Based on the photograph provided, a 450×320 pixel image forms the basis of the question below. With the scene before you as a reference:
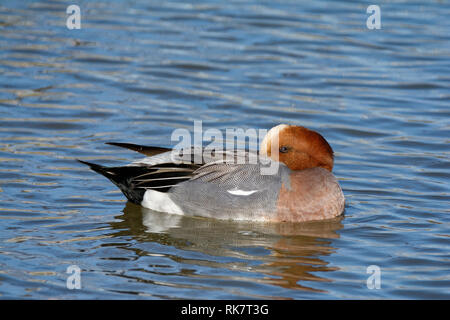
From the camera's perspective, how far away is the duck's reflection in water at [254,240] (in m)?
5.93

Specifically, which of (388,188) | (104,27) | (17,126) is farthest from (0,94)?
(388,188)

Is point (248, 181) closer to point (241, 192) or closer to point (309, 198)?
point (241, 192)

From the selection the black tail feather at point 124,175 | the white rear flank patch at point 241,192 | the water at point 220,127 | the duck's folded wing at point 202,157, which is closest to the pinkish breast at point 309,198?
the water at point 220,127

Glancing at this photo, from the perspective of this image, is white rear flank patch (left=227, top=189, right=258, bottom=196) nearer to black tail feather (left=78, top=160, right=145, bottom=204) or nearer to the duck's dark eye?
the duck's dark eye

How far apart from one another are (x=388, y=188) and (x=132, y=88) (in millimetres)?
3640

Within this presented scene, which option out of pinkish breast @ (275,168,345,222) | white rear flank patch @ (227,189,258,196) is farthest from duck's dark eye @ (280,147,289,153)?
white rear flank patch @ (227,189,258,196)

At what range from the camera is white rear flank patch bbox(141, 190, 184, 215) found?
7.05 metres

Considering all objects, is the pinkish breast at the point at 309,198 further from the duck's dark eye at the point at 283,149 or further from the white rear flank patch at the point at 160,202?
the white rear flank patch at the point at 160,202

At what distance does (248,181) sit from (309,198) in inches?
21.0

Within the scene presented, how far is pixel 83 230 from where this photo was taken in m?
6.52

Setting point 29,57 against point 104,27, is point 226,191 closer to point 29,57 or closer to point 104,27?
point 29,57

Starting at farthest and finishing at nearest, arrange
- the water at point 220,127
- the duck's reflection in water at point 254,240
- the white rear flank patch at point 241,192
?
the white rear flank patch at point 241,192
the duck's reflection in water at point 254,240
the water at point 220,127

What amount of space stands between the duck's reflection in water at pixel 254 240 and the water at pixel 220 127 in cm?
2

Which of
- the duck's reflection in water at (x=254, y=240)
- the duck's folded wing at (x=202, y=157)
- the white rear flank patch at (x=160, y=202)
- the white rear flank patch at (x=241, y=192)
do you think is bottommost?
the duck's reflection in water at (x=254, y=240)
